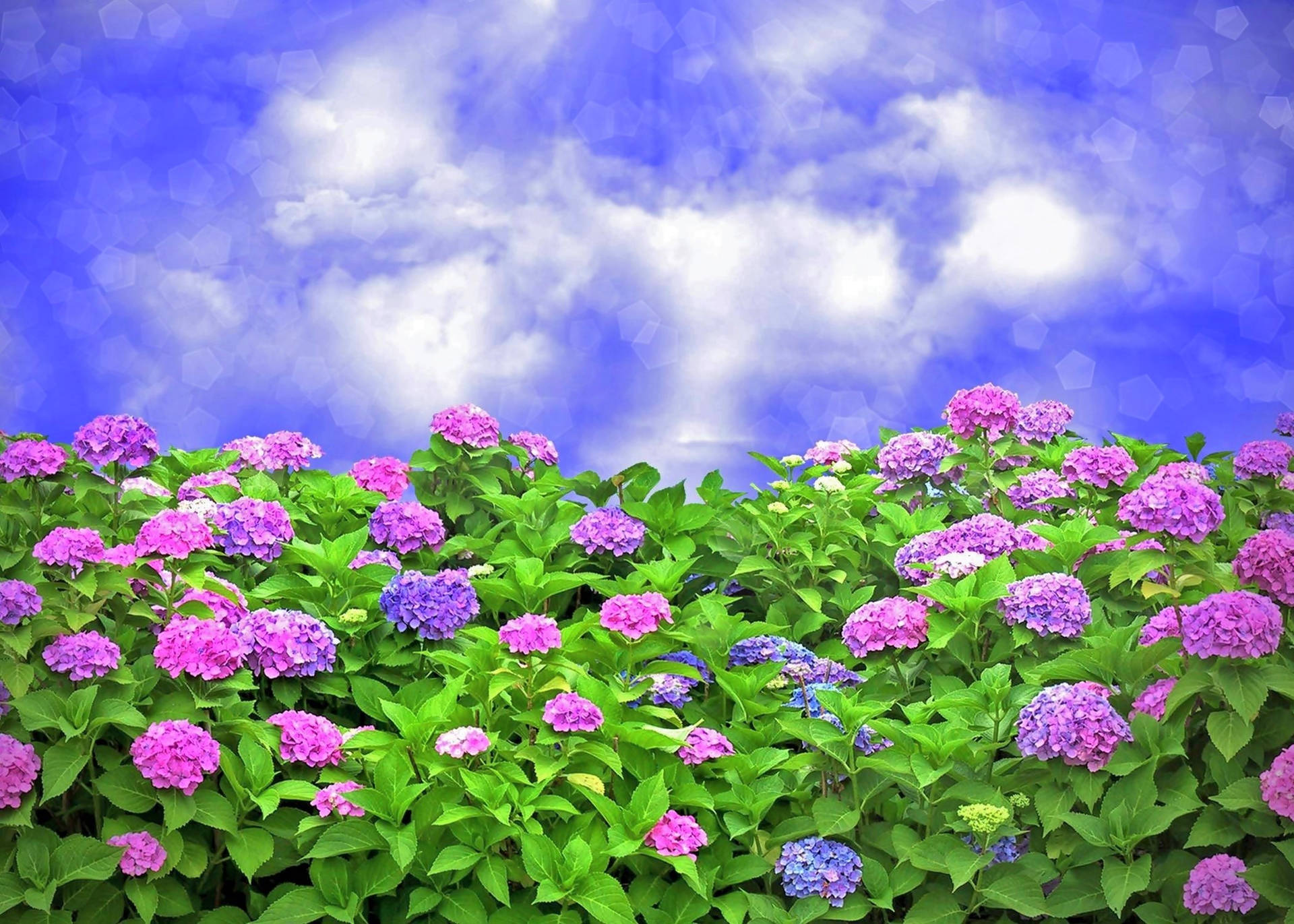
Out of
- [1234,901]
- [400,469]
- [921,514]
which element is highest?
[400,469]

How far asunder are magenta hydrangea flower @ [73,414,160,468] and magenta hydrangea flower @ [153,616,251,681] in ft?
5.70

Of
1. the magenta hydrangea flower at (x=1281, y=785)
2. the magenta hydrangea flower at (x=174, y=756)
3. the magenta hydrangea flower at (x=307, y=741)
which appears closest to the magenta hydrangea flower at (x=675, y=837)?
the magenta hydrangea flower at (x=307, y=741)

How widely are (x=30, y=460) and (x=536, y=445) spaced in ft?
9.28

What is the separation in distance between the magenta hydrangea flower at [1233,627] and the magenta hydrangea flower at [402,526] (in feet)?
12.0

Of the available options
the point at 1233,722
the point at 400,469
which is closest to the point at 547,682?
the point at 1233,722

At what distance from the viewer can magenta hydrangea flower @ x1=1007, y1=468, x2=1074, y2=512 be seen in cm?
686

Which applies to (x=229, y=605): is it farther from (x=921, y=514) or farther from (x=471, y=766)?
(x=921, y=514)

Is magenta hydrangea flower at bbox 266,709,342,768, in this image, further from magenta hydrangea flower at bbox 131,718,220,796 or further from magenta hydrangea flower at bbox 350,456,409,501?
magenta hydrangea flower at bbox 350,456,409,501

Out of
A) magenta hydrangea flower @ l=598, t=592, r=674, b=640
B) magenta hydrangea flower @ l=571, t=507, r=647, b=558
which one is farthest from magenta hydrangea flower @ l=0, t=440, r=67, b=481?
magenta hydrangea flower @ l=598, t=592, r=674, b=640

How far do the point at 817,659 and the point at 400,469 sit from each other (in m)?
Result: 3.11

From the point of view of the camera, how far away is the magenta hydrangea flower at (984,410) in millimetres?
6922

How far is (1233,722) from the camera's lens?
3.99 m

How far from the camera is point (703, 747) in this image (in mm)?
4586

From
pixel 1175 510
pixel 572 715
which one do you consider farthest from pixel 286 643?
pixel 1175 510
